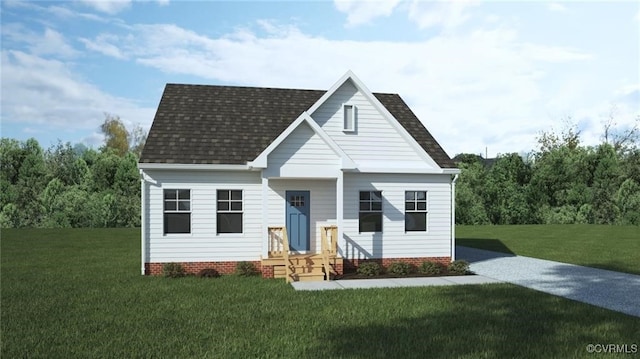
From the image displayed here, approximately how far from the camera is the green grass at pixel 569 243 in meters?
20.4

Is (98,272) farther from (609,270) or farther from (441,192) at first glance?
(609,270)

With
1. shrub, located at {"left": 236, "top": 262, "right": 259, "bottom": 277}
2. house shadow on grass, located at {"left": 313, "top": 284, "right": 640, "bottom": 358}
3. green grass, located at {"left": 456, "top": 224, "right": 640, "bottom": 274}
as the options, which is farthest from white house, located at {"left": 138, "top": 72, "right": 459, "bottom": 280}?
green grass, located at {"left": 456, "top": 224, "right": 640, "bottom": 274}

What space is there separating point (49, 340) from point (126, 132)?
6312 cm

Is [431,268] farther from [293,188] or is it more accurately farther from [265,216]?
[265,216]

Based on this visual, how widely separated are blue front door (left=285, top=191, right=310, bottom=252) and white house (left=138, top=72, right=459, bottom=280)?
0.10ft

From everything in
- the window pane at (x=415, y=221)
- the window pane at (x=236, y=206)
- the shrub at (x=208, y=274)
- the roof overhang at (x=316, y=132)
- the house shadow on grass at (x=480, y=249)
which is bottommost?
the house shadow on grass at (x=480, y=249)

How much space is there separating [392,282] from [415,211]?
3.51m

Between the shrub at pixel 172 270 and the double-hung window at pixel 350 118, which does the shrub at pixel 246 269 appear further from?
the double-hung window at pixel 350 118

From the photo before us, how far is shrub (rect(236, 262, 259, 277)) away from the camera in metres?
16.1

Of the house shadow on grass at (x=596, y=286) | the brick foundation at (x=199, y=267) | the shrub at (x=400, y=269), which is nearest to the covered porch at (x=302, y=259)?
the brick foundation at (x=199, y=267)

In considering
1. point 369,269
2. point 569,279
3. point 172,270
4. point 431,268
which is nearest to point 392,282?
point 369,269

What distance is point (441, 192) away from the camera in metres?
18.1

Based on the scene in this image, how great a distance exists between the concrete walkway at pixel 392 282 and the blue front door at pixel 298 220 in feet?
7.27

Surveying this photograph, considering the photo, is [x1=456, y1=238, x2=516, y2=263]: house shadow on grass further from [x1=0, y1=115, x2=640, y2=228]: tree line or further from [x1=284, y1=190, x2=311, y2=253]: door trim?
[x1=0, y1=115, x2=640, y2=228]: tree line
